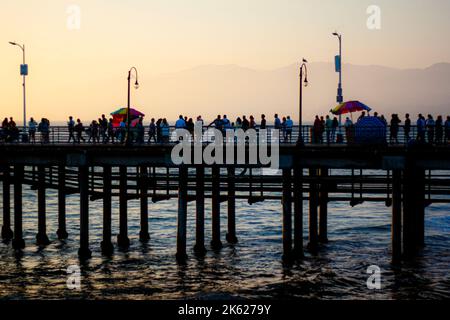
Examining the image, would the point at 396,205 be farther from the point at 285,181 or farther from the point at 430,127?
the point at 285,181

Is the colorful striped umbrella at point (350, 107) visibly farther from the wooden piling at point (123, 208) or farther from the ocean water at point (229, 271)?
the wooden piling at point (123, 208)

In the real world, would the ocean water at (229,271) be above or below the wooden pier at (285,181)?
below

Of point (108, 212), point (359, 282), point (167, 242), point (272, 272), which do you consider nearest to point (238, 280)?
point (272, 272)

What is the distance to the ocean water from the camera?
106 ft

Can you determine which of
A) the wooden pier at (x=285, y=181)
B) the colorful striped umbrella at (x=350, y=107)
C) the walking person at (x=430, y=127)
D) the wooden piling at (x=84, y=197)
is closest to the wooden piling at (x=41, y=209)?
the wooden pier at (x=285, y=181)

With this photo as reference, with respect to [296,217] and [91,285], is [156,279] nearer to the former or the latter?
[91,285]

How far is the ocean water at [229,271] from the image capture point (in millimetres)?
32250

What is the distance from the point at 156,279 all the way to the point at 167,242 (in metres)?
10.8

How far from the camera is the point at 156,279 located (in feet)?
113

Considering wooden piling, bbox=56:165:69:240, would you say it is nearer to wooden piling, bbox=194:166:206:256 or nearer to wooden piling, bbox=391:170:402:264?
wooden piling, bbox=194:166:206:256

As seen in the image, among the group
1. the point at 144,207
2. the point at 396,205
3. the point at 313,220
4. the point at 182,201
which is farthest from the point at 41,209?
the point at 396,205

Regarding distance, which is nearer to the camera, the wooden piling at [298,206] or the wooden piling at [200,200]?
the wooden piling at [298,206]

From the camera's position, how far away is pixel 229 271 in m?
35.9

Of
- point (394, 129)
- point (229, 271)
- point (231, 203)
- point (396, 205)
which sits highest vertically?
point (394, 129)
